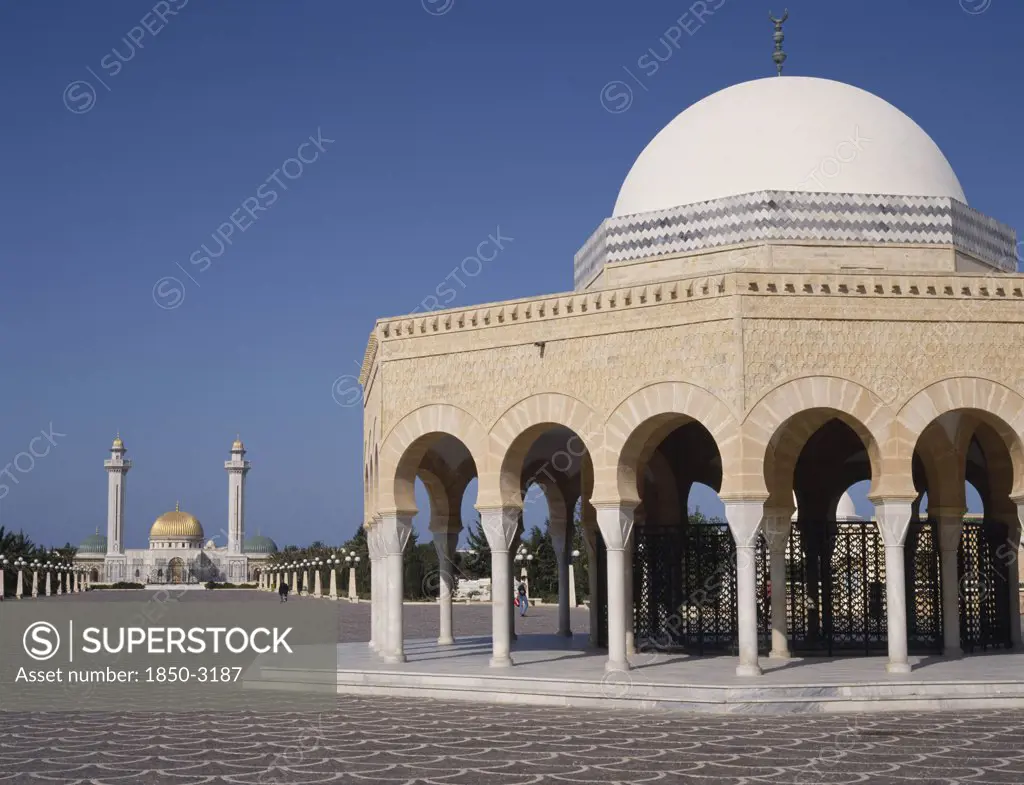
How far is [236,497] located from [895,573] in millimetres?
83594

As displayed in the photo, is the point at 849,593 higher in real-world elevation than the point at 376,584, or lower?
lower

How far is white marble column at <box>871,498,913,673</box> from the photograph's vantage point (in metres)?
11.4

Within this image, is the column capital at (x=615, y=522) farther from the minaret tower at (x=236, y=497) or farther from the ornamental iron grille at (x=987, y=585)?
the minaret tower at (x=236, y=497)

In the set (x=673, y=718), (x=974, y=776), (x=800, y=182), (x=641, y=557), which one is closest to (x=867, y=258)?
(x=800, y=182)

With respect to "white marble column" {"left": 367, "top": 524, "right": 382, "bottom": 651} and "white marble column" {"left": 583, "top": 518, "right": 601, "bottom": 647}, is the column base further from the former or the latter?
"white marble column" {"left": 367, "top": 524, "right": 382, "bottom": 651}

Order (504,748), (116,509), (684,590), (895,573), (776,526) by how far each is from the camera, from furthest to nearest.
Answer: (116,509) → (684,590) → (776,526) → (895,573) → (504,748)

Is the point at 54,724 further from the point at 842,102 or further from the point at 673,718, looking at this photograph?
the point at 842,102

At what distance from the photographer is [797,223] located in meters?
13.0

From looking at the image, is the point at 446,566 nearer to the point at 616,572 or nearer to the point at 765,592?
the point at 765,592

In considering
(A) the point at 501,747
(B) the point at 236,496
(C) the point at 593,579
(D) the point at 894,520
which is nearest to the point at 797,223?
(D) the point at 894,520

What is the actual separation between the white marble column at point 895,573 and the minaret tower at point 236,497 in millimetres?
81088

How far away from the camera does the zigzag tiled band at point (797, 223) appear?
13.0 m

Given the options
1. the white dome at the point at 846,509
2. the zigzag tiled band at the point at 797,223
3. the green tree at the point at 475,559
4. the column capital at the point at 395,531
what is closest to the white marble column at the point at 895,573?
the zigzag tiled band at the point at 797,223

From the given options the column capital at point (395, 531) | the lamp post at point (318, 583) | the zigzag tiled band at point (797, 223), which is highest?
the zigzag tiled band at point (797, 223)
